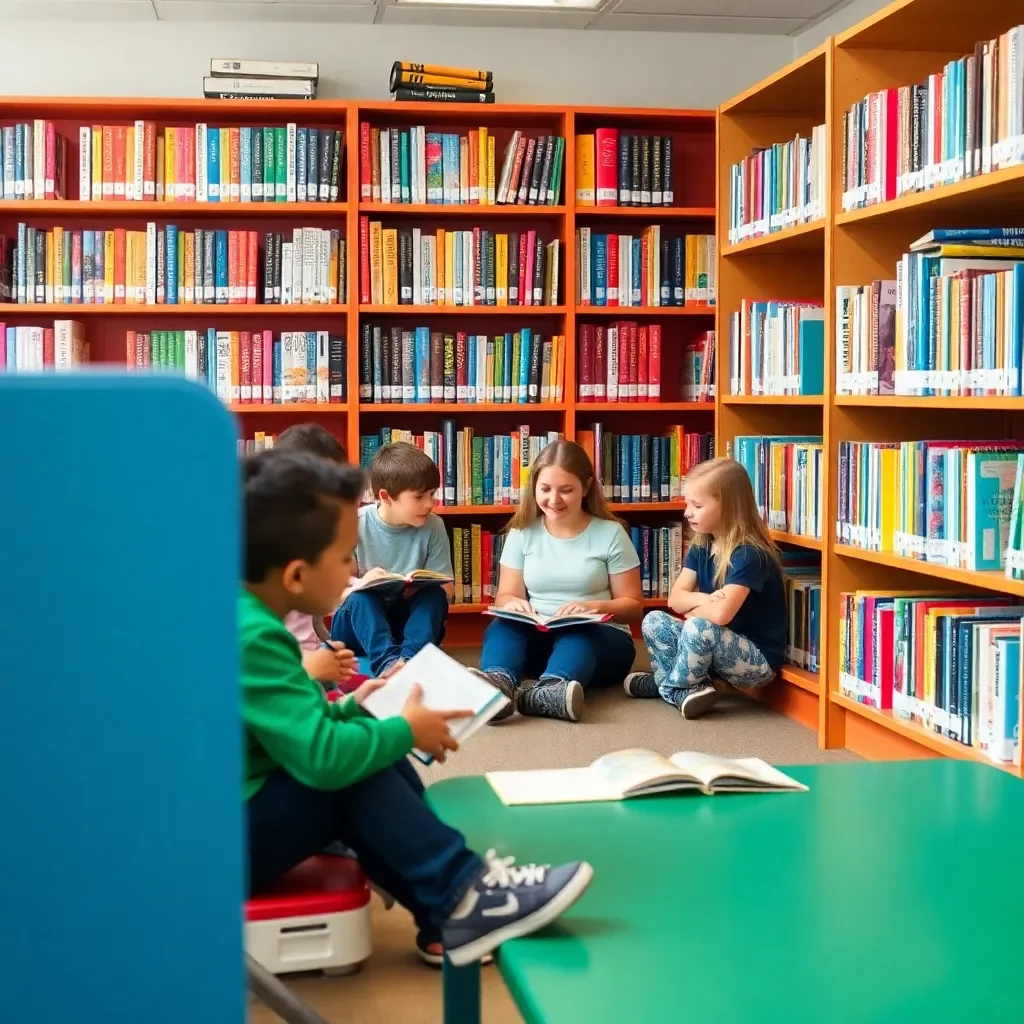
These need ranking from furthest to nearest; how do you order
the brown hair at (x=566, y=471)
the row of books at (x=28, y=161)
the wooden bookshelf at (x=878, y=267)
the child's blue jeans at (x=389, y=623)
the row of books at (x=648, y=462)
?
the row of books at (x=648, y=462)
the row of books at (x=28, y=161)
the brown hair at (x=566, y=471)
the child's blue jeans at (x=389, y=623)
the wooden bookshelf at (x=878, y=267)

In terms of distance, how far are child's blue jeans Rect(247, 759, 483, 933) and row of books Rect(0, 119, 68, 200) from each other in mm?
3569

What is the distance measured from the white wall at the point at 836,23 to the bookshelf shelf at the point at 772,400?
135 cm

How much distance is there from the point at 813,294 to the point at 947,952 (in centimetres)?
325

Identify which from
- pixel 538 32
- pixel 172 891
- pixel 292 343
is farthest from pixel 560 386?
pixel 172 891

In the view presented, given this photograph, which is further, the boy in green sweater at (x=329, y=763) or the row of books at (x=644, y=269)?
the row of books at (x=644, y=269)

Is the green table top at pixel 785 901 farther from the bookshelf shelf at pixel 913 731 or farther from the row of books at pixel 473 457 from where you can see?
the row of books at pixel 473 457

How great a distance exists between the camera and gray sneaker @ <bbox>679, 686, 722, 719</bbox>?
3.71 metres

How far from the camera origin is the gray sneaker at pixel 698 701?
3.71m

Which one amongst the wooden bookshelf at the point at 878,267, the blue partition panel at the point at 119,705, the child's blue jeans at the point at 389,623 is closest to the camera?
the blue partition panel at the point at 119,705

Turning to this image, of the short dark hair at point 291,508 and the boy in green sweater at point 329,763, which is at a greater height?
the short dark hair at point 291,508

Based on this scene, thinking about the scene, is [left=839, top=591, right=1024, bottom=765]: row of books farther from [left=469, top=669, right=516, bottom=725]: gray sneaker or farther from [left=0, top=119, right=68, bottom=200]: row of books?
[left=0, top=119, right=68, bottom=200]: row of books

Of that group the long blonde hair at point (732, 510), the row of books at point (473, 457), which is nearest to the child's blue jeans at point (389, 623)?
the long blonde hair at point (732, 510)

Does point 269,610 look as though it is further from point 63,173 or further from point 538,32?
point 538,32

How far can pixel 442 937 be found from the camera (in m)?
1.48
